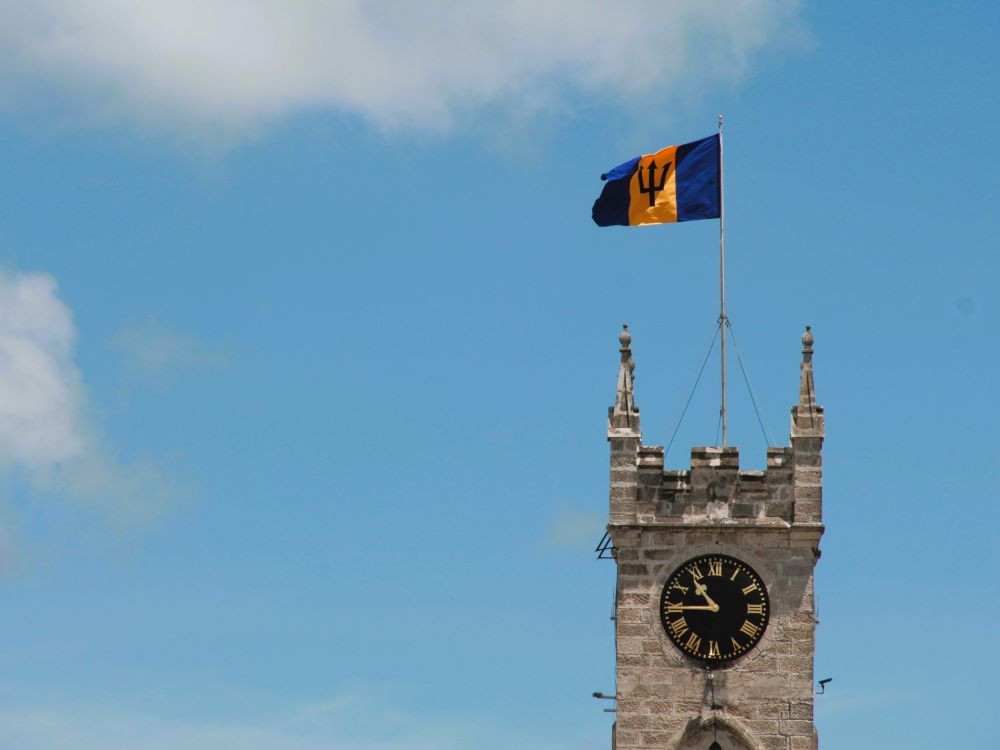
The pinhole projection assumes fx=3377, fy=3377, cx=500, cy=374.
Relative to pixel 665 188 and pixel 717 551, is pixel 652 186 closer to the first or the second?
pixel 665 188

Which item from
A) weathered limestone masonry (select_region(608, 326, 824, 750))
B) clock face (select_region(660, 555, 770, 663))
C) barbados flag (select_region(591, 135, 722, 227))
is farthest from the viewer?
barbados flag (select_region(591, 135, 722, 227))

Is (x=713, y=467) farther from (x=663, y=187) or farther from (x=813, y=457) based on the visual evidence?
(x=663, y=187)

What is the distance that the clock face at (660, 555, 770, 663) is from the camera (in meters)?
105

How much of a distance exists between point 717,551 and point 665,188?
1237 centimetres

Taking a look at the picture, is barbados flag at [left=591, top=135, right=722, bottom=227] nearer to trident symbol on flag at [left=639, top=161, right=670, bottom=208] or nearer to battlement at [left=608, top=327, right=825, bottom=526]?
trident symbol on flag at [left=639, top=161, right=670, bottom=208]

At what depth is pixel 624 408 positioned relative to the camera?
10656 cm

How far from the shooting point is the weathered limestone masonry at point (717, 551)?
10406 centimetres

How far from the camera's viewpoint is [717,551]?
346ft

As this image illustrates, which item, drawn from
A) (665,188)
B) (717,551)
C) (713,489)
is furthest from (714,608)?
(665,188)

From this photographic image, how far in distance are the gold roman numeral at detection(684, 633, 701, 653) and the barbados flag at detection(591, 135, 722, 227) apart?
13.9 meters

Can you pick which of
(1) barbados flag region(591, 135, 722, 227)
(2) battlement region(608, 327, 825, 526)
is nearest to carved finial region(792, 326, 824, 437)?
(2) battlement region(608, 327, 825, 526)

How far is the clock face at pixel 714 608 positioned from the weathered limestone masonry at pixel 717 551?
0.27 metres

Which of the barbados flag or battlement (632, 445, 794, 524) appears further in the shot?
the barbados flag

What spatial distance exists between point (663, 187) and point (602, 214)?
216 centimetres
